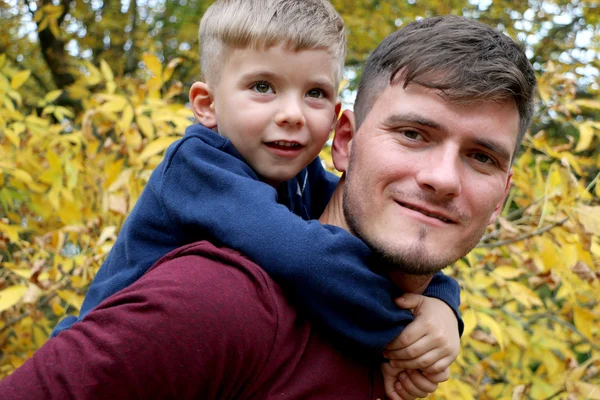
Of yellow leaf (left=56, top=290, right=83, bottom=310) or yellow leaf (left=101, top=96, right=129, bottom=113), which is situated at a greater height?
yellow leaf (left=101, top=96, right=129, bottom=113)

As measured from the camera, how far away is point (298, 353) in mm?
1369

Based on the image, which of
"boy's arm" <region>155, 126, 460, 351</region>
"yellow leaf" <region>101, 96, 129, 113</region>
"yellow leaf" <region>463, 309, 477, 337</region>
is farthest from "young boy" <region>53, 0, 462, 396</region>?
"yellow leaf" <region>101, 96, 129, 113</region>

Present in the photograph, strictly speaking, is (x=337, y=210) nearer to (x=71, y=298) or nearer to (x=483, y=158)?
(x=483, y=158)

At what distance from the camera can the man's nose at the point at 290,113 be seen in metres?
1.77

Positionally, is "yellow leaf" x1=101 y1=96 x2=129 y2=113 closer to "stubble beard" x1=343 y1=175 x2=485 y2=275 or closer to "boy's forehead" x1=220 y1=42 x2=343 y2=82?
"boy's forehead" x1=220 y1=42 x2=343 y2=82

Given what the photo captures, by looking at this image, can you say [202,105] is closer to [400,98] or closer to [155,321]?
[400,98]

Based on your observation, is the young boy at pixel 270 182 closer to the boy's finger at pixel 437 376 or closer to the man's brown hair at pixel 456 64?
the boy's finger at pixel 437 376

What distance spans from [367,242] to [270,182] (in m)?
0.39

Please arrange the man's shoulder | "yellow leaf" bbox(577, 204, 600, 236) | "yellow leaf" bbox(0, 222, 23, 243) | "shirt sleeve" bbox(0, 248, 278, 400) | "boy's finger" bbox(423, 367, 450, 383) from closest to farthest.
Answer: "shirt sleeve" bbox(0, 248, 278, 400) → the man's shoulder → "boy's finger" bbox(423, 367, 450, 383) → "yellow leaf" bbox(577, 204, 600, 236) → "yellow leaf" bbox(0, 222, 23, 243)

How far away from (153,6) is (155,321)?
18.3 ft

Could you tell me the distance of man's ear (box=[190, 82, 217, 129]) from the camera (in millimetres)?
1926

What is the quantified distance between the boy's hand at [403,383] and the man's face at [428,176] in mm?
245

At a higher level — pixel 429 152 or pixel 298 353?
pixel 429 152

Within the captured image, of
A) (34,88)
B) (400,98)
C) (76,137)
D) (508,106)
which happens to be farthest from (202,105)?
(34,88)
